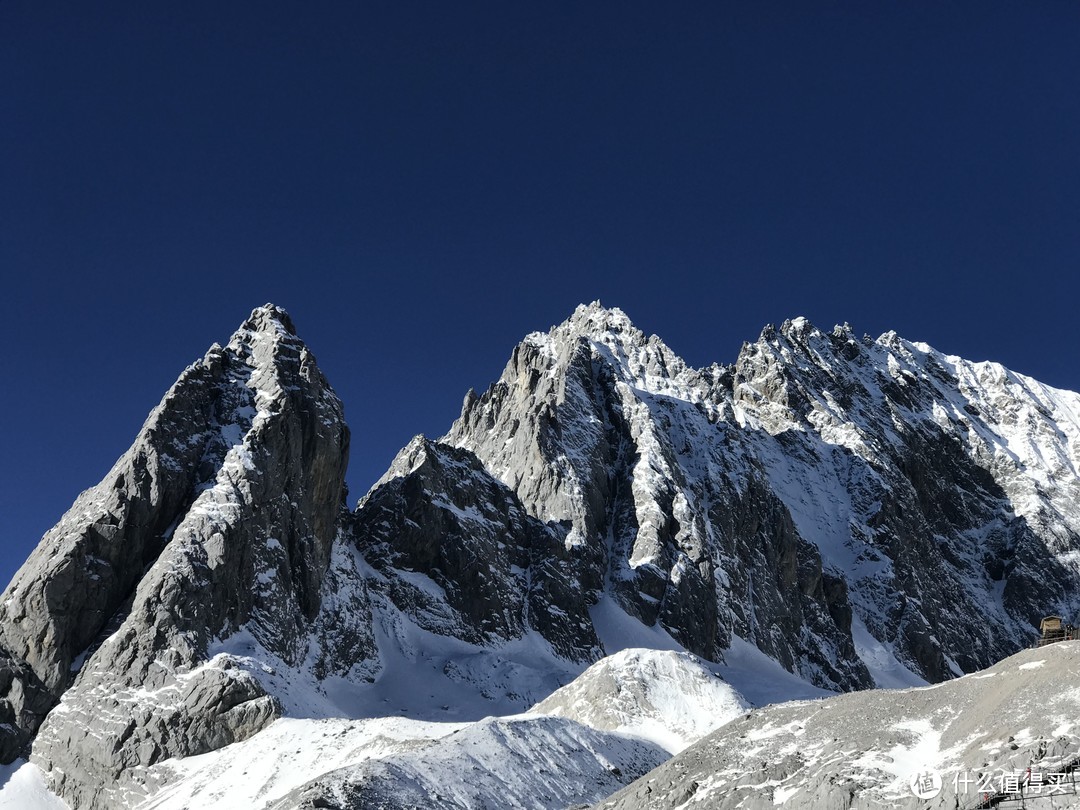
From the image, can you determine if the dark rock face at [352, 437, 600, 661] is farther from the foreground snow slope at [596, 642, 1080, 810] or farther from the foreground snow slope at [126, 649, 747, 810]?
the foreground snow slope at [596, 642, 1080, 810]

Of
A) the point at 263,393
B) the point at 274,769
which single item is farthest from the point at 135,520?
the point at 274,769

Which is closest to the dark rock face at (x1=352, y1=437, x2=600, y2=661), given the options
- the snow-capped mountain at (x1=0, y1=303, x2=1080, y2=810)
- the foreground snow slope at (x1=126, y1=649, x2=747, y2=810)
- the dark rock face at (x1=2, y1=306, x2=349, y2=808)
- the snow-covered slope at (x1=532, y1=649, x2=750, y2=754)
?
the snow-capped mountain at (x1=0, y1=303, x2=1080, y2=810)

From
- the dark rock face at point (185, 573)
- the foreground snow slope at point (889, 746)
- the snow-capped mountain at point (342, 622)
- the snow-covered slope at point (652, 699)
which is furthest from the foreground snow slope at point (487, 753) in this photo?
the foreground snow slope at point (889, 746)

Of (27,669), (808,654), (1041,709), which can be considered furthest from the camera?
(808,654)

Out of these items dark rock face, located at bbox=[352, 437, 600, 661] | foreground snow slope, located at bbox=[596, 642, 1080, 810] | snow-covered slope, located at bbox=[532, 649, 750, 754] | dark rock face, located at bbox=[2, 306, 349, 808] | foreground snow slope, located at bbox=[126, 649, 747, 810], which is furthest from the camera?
dark rock face, located at bbox=[352, 437, 600, 661]

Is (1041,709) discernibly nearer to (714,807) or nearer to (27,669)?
(714,807)

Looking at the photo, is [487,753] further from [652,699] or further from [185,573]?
[185,573]

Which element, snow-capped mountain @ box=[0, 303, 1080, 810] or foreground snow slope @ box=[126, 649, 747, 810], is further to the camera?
snow-capped mountain @ box=[0, 303, 1080, 810]
